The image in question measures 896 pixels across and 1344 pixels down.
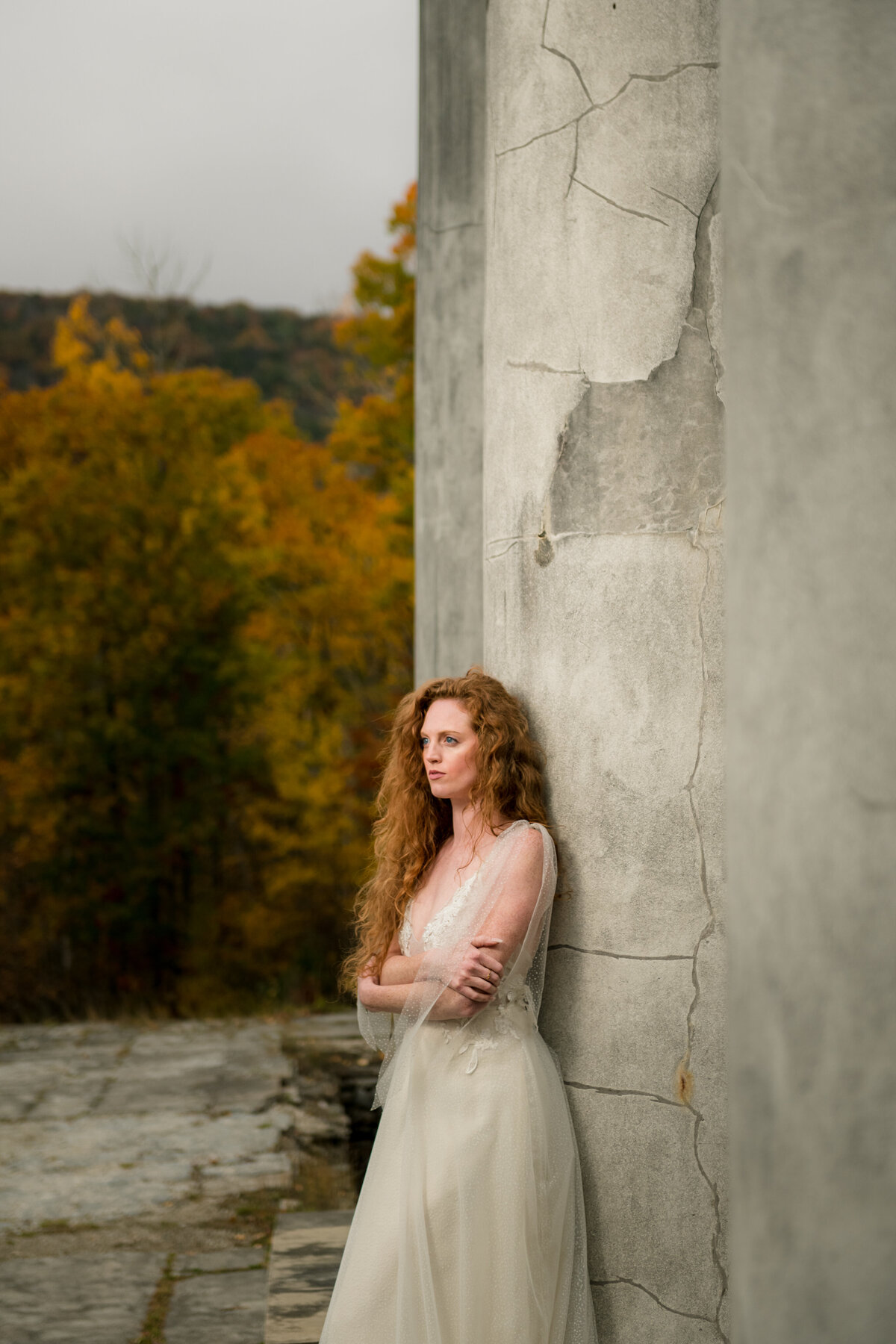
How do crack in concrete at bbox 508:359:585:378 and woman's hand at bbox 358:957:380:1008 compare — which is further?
woman's hand at bbox 358:957:380:1008

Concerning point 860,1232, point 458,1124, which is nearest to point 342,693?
point 458,1124

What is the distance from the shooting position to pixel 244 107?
3472cm

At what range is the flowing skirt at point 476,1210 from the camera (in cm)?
→ 212

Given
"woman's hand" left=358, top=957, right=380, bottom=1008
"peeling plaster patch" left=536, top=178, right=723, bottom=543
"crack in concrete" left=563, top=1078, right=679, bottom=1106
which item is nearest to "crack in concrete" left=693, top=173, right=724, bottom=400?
"peeling plaster patch" left=536, top=178, right=723, bottom=543

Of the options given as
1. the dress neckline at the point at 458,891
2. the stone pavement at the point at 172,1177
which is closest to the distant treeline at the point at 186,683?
the stone pavement at the point at 172,1177

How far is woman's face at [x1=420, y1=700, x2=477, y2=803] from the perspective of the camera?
2.33 m

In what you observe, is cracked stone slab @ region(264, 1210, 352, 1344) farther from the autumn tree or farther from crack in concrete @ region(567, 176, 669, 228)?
the autumn tree

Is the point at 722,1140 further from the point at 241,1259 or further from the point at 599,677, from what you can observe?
the point at 241,1259

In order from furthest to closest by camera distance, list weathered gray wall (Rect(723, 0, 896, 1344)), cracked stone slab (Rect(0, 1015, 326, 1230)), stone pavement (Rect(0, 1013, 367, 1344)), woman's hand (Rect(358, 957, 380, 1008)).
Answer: cracked stone slab (Rect(0, 1015, 326, 1230)) → stone pavement (Rect(0, 1013, 367, 1344)) → woman's hand (Rect(358, 957, 380, 1008)) → weathered gray wall (Rect(723, 0, 896, 1344))

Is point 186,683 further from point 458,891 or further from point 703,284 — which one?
point 703,284

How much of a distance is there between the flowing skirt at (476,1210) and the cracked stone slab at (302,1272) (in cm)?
138

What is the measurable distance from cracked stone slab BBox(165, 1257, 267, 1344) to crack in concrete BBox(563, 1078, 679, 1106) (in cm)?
196

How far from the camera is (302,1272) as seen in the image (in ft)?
13.3

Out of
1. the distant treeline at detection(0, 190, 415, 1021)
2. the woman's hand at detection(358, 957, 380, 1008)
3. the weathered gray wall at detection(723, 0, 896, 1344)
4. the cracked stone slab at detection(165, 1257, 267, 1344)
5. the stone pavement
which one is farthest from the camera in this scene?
the distant treeline at detection(0, 190, 415, 1021)
